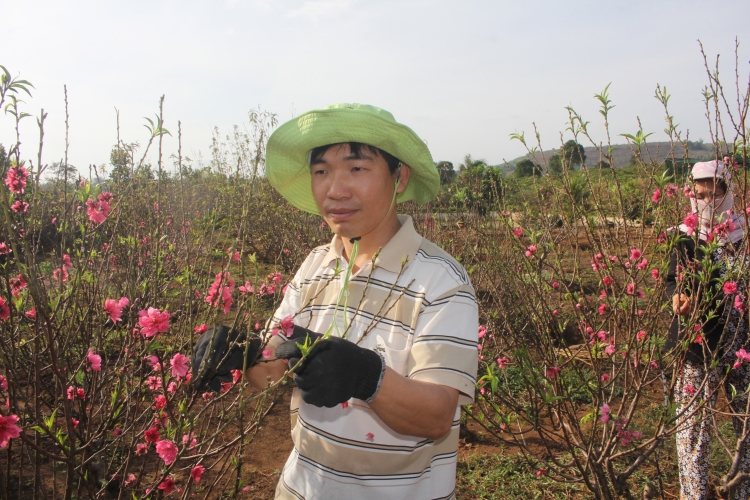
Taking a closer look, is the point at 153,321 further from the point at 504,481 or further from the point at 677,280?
the point at 504,481

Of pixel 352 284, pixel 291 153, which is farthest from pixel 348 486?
pixel 291 153

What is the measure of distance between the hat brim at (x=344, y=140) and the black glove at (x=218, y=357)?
0.64 m

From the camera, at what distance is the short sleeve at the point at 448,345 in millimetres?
1172

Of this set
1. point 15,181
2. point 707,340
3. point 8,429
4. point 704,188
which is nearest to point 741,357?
point 707,340

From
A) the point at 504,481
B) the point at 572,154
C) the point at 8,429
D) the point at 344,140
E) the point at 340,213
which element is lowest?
the point at 504,481

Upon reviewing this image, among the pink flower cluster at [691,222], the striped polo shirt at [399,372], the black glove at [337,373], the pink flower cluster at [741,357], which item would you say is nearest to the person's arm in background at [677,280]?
the pink flower cluster at [691,222]

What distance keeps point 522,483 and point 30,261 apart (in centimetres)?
297

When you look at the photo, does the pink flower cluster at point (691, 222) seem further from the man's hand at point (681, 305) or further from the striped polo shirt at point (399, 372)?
the striped polo shirt at point (399, 372)

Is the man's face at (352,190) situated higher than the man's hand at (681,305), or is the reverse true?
the man's face at (352,190)

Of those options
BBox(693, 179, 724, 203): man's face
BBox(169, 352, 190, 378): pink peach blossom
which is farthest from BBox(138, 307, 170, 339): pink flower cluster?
BBox(693, 179, 724, 203): man's face

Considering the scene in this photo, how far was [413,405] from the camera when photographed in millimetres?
1095

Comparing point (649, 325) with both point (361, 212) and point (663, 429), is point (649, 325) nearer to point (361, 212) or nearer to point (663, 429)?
point (663, 429)

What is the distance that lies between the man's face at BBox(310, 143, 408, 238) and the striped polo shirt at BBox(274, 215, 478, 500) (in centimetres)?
11

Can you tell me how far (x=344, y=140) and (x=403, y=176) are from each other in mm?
237
